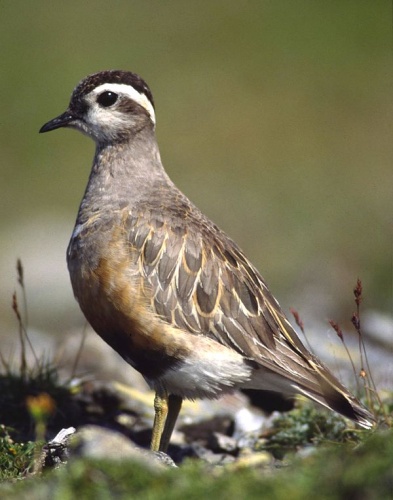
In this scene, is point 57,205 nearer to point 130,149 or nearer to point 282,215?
point 282,215

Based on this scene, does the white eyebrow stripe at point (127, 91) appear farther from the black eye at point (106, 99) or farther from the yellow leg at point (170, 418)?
the yellow leg at point (170, 418)

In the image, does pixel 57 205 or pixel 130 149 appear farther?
pixel 57 205

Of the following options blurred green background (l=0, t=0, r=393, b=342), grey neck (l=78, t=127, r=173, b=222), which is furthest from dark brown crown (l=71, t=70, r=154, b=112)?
blurred green background (l=0, t=0, r=393, b=342)

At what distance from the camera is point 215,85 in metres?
25.0

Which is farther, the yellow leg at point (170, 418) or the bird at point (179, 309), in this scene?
the yellow leg at point (170, 418)

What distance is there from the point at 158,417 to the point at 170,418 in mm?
283

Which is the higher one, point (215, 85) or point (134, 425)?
point (215, 85)

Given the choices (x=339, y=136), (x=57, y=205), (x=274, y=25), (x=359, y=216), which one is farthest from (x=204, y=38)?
(x=359, y=216)

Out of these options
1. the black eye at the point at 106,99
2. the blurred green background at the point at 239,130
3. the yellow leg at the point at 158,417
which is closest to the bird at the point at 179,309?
the yellow leg at the point at 158,417

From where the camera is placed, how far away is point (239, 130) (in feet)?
76.7

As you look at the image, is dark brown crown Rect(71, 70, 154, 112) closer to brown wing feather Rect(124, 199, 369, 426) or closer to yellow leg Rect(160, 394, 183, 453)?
brown wing feather Rect(124, 199, 369, 426)

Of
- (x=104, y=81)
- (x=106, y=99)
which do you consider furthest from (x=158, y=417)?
(x=104, y=81)

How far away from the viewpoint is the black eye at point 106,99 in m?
8.45

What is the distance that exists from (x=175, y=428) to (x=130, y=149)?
2.39 m
